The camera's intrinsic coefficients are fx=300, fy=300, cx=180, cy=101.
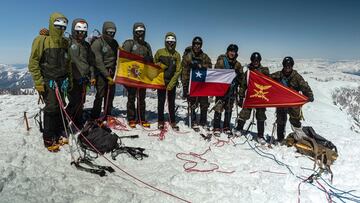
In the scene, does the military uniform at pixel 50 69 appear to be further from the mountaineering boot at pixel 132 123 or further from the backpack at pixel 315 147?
the backpack at pixel 315 147

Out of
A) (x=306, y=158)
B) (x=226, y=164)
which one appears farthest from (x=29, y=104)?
(x=306, y=158)

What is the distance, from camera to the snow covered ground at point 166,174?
6.61 m

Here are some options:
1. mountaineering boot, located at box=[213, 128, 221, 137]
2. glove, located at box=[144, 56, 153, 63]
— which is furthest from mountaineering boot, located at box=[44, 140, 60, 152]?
mountaineering boot, located at box=[213, 128, 221, 137]

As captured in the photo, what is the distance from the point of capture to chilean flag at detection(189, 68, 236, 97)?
12.0 metres

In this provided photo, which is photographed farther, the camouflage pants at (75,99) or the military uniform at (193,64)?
the military uniform at (193,64)

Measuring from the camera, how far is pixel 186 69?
39.1 feet

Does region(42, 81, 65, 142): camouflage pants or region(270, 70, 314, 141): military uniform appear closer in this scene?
region(42, 81, 65, 142): camouflage pants

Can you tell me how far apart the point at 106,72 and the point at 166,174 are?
446cm

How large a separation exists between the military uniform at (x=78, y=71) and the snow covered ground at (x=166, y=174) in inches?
55.8

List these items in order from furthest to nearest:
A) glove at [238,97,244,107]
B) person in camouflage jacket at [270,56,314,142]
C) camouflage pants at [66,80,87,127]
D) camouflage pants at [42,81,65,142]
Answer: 1. glove at [238,97,244,107]
2. person in camouflage jacket at [270,56,314,142]
3. camouflage pants at [66,80,87,127]
4. camouflage pants at [42,81,65,142]

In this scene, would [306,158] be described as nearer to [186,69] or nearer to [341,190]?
[341,190]

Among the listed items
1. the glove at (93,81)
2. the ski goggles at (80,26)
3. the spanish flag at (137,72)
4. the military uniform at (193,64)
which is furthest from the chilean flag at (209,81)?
the ski goggles at (80,26)

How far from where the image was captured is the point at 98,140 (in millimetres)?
9219

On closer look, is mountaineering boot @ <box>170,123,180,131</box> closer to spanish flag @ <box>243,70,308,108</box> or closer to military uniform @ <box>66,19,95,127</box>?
spanish flag @ <box>243,70,308,108</box>
